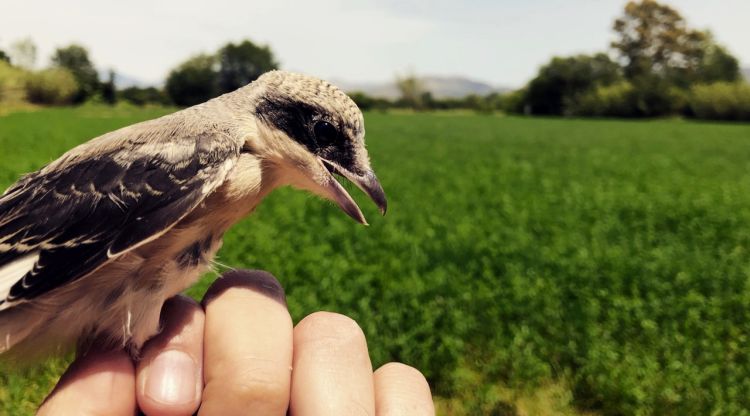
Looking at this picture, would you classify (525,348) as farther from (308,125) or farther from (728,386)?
(308,125)

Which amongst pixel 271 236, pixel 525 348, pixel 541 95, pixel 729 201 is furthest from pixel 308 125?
pixel 541 95

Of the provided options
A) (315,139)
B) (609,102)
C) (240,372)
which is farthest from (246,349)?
(609,102)

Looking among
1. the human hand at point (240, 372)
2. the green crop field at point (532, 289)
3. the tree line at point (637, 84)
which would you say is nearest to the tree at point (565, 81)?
the tree line at point (637, 84)

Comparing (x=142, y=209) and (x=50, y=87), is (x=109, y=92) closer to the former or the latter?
(x=50, y=87)

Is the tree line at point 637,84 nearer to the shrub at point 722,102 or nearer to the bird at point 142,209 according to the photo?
the shrub at point 722,102

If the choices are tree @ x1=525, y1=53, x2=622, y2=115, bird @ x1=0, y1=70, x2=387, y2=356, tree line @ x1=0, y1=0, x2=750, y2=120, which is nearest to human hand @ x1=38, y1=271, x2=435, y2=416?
bird @ x1=0, y1=70, x2=387, y2=356
